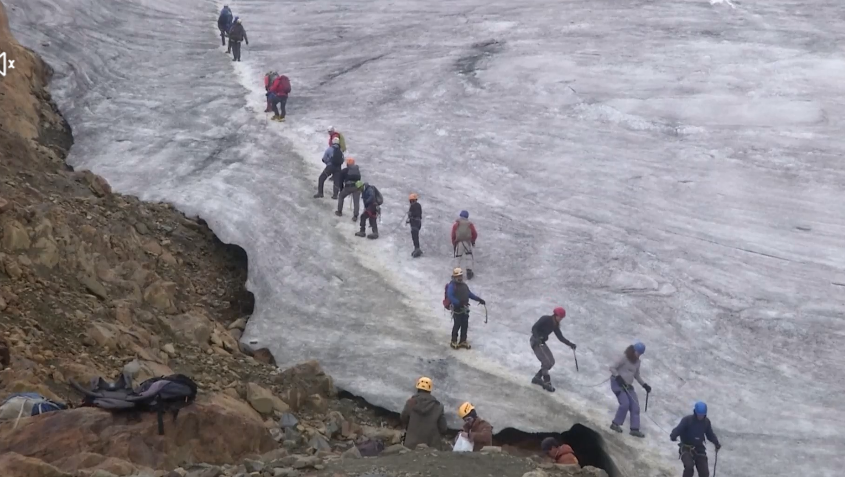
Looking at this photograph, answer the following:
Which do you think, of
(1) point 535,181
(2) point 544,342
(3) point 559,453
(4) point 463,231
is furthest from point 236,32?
(3) point 559,453

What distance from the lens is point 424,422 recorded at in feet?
41.2

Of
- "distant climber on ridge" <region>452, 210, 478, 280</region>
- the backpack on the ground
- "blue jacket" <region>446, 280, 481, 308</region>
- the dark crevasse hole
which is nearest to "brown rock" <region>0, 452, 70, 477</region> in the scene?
the backpack on the ground

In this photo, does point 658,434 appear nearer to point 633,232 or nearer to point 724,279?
point 724,279

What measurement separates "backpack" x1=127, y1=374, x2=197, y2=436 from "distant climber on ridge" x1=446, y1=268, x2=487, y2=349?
6.62 metres

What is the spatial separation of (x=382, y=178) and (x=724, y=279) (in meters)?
9.64

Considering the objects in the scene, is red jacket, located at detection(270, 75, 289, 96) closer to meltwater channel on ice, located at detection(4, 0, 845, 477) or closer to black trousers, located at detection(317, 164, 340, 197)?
meltwater channel on ice, located at detection(4, 0, 845, 477)

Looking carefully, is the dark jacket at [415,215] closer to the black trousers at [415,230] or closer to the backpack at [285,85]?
the black trousers at [415,230]

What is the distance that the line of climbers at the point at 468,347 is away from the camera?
41.9 feet

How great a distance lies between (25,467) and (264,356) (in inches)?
323

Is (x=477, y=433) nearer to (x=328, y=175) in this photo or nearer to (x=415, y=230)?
(x=415, y=230)

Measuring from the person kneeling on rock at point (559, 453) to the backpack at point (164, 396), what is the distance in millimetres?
5359

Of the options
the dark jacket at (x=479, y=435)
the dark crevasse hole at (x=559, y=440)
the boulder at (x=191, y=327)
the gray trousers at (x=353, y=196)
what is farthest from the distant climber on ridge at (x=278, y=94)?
the dark jacket at (x=479, y=435)

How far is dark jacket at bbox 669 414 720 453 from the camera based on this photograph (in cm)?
1391

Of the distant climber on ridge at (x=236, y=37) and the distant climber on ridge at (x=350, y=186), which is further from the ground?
the distant climber on ridge at (x=236, y=37)
